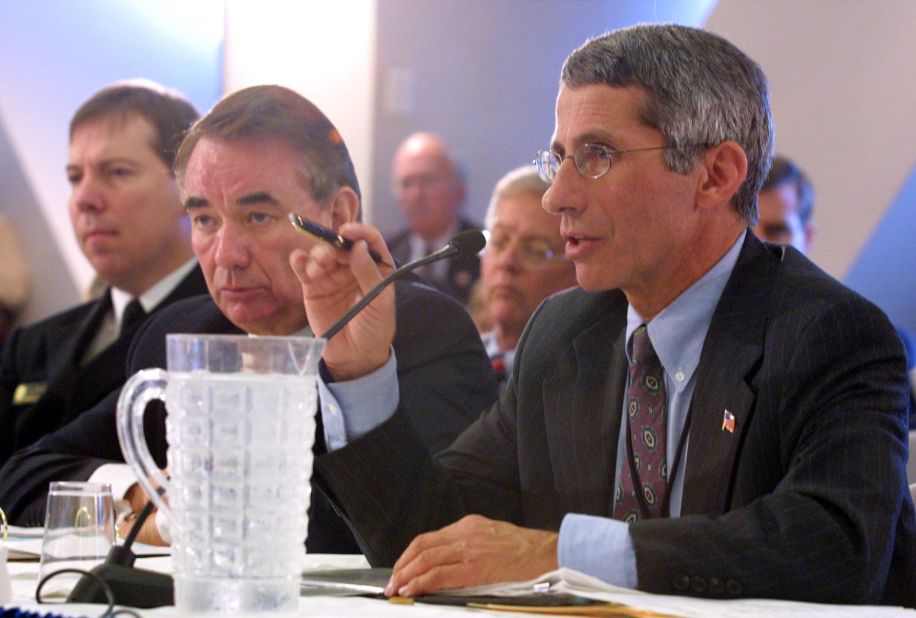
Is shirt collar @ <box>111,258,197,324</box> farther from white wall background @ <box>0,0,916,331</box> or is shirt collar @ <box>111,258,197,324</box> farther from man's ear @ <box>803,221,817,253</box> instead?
man's ear @ <box>803,221,817,253</box>

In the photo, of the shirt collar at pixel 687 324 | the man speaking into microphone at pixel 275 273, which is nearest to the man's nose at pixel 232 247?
the man speaking into microphone at pixel 275 273

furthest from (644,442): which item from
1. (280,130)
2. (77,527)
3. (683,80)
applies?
(280,130)

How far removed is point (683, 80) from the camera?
5.94 feet

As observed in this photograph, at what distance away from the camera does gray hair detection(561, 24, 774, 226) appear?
181cm

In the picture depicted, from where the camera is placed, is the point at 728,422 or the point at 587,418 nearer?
the point at 728,422

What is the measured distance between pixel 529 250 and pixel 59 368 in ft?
4.16

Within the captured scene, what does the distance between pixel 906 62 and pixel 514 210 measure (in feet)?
3.46

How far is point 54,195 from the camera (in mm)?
4438

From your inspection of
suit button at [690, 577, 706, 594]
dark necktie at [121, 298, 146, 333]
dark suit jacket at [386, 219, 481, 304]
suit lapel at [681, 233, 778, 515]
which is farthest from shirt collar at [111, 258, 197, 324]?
suit button at [690, 577, 706, 594]

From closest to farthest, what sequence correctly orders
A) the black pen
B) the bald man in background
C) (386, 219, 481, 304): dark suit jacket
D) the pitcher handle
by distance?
the pitcher handle
the black pen
(386, 219, 481, 304): dark suit jacket
the bald man in background

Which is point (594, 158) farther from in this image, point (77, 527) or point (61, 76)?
point (61, 76)

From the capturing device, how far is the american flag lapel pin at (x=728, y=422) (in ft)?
5.27

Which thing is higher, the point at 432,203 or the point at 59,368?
the point at 432,203

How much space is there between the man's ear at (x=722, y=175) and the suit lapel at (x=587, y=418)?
0.22 metres
